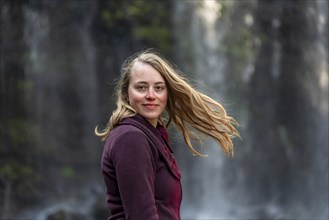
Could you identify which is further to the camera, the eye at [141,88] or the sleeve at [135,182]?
the eye at [141,88]

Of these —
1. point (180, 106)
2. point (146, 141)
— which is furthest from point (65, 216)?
point (146, 141)

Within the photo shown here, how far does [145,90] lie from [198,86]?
659 cm

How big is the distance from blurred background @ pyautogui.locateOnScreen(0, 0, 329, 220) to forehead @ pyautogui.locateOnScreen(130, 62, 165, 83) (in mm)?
5819

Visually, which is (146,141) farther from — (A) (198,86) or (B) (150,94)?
(A) (198,86)

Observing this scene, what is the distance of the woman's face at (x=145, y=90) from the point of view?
1.74 meters

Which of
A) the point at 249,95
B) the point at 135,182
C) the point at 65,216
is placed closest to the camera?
the point at 135,182

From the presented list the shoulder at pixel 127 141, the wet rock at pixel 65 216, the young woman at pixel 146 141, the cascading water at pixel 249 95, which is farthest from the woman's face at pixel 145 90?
the cascading water at pixel 249 95

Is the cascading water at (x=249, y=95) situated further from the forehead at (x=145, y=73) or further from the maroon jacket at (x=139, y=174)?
the maroon jacket at (x=139, y=174)

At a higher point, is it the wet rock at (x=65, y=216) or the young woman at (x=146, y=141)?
the young woman at (x=146, y=141)

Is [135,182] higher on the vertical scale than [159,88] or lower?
lower

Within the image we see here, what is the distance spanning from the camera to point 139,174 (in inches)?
59.1

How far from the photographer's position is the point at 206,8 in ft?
27.3

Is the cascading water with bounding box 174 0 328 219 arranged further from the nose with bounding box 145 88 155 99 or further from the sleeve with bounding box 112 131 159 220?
the sleeve with bounding box 112 131 159 220

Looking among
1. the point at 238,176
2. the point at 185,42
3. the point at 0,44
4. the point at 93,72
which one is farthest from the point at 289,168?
the point at 0,44
